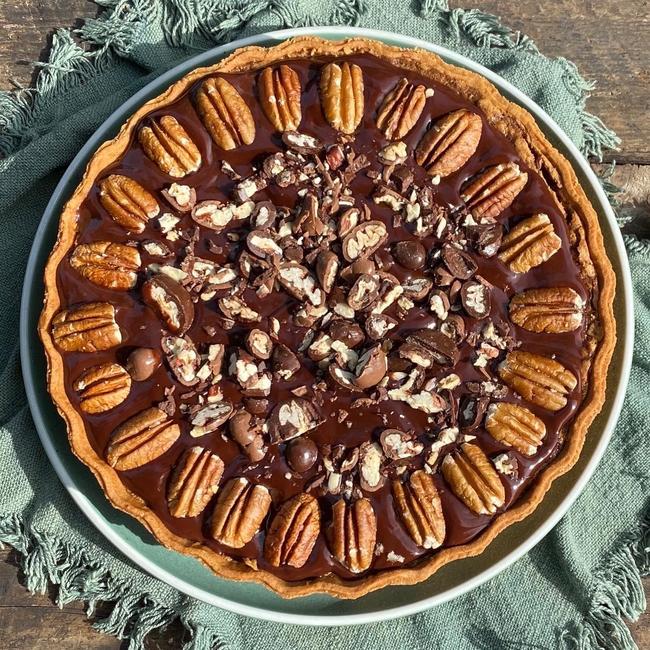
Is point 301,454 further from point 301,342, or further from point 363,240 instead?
point 363,240

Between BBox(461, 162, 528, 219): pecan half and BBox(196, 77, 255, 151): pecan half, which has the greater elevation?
BBox(196, 77, 255, 151): pecan half

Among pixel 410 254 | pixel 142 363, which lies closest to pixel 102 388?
pixel 142 363

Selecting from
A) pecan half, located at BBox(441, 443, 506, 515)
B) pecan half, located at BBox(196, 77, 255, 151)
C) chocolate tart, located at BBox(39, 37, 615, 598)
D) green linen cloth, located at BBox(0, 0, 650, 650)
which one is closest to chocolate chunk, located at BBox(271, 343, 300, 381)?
chocolate tart, located at BBox(39, 37, 615, 598)

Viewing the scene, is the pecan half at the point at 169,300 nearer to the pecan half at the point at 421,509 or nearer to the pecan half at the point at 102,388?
the pecan half at the point at 102,388

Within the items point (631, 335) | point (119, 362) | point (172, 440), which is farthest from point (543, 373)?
point (119, 362)

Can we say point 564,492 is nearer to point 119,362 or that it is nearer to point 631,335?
point 631,335

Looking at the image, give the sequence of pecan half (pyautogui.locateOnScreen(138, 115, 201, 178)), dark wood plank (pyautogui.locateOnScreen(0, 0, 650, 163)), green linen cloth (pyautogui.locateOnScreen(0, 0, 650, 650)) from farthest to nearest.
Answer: dark wood plank (pyautogui.locateOnScreen(0, 0, 650, 163))
green linen cloth (pyautogui.locateOnScreen(0, 0, 650, 650))
pecan half (pyautogui.locateOnScreen(138, 115, 201, 178))

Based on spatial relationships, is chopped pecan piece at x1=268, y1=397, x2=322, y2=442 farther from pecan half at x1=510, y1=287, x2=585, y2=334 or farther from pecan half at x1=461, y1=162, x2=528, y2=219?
pecan half at x1=461, y1=162, x2=528, y2=219
